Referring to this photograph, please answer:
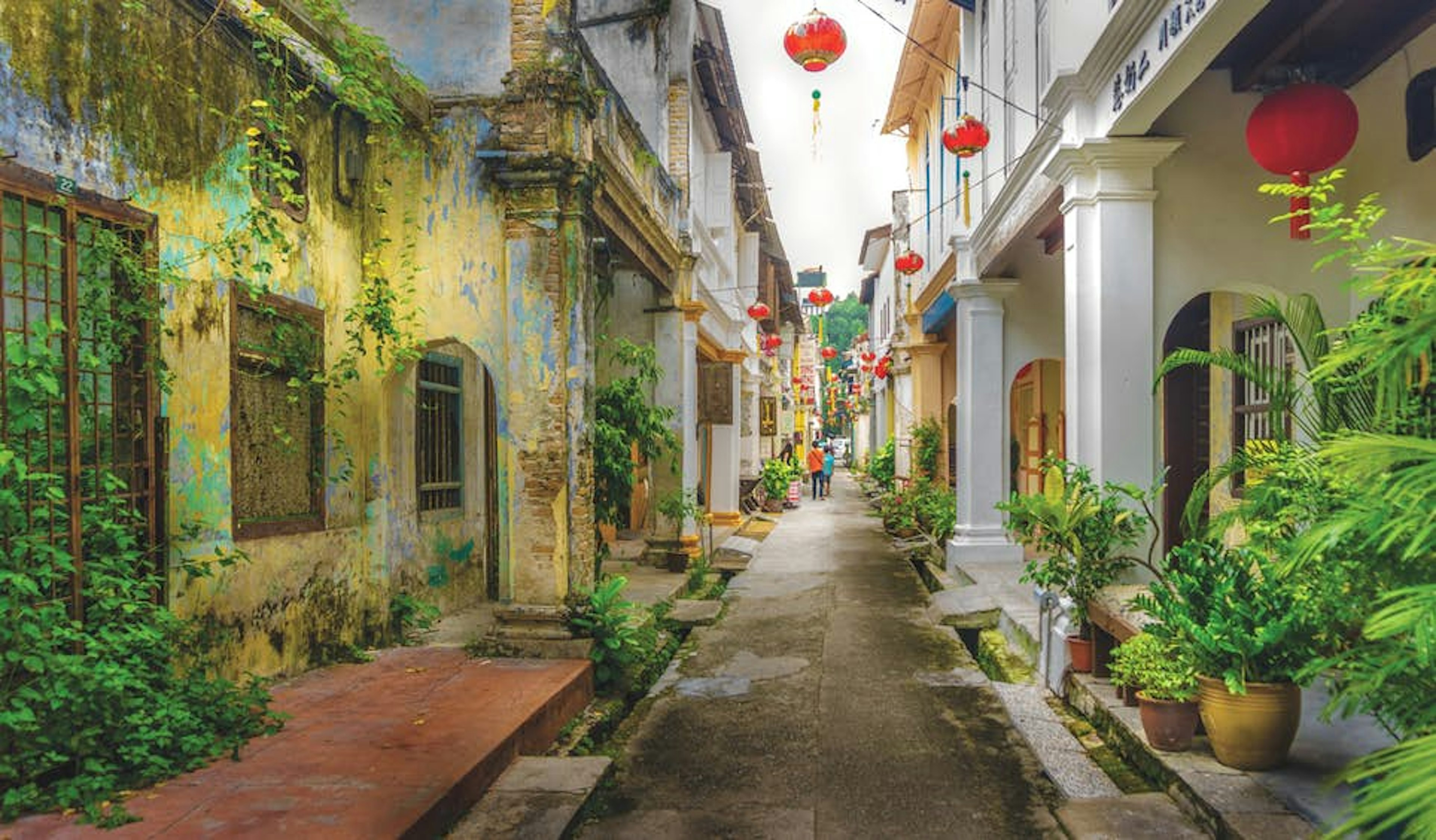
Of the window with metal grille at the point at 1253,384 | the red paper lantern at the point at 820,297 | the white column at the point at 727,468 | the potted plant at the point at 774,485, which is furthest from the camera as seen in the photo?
the potted plant at the point at 774,485

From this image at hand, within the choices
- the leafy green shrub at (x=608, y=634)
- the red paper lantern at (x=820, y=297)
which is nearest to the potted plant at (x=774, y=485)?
the red paper lantern at (x=820, y=297)

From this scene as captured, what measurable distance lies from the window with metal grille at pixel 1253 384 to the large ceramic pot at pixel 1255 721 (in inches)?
122

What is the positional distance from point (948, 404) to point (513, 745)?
12.1 meters

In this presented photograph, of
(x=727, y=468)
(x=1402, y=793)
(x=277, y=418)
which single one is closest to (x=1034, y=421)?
(x=727, y=468)

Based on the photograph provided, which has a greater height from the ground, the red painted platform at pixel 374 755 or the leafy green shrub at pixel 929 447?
the leafy green shrub at pixel 929 447

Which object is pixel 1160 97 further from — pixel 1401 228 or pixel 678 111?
pixel 678 111

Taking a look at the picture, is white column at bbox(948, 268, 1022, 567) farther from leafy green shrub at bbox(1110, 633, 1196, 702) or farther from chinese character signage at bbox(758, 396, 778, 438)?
chinese character signage at bbox(758, 396, 778, 438)

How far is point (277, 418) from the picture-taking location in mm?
5910

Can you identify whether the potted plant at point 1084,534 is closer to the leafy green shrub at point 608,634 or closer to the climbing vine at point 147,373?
the leafy green shrub at point 608,634

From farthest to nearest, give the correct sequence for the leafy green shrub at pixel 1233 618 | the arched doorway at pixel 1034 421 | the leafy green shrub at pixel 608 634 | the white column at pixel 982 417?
the arched doorway at pixel 1034 421, the white column at pixel 982 417, the leafy green shrub at pixel 608 634, the leafy green shrub at pixel 1233 618

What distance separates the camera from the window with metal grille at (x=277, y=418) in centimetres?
552

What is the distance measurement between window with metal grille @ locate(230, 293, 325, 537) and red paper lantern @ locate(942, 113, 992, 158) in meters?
5.95

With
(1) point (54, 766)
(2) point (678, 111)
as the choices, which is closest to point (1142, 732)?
(1) point (54, 766)

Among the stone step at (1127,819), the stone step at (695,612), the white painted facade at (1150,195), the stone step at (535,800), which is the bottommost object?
the stone step at (695,612)
